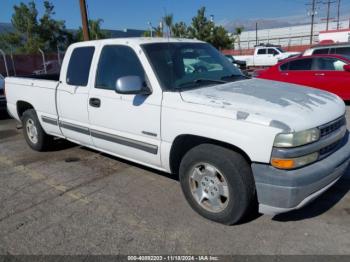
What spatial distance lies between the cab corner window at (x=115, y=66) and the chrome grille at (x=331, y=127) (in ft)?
6.36

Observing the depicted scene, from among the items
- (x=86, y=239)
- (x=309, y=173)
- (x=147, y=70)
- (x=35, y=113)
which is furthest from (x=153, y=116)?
(x=35, y=113)

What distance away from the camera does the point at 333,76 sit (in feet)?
31.2

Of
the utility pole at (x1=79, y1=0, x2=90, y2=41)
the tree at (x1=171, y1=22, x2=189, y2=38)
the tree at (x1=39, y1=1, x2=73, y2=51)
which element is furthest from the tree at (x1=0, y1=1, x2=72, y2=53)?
the utility pole at (x1=79, y1=0, x2=90, y2=41)

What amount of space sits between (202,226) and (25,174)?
3000mm

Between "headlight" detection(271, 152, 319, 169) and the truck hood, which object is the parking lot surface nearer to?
"headlight" detection(271, 152, 319, 169)

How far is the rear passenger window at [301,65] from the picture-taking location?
32.9ft

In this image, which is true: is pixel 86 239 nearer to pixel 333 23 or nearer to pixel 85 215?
pixel 85 215

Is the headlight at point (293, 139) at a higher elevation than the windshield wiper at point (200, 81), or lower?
lower

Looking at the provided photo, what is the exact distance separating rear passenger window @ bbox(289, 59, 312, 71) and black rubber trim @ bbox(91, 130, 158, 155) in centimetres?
762

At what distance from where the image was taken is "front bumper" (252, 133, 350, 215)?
2.86 meters

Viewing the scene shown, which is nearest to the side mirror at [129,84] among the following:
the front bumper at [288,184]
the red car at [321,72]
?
the front bumper at [288,184]

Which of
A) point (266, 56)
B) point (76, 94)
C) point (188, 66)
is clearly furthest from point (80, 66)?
point (266, 56)

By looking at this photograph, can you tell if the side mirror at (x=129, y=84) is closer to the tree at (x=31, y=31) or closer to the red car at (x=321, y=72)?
the red car at (x=321, y=72)

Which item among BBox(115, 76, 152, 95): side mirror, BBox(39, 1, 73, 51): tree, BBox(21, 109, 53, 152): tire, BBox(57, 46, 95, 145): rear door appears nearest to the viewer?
BBox(115, 76, 152, 95): side mirror
